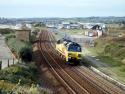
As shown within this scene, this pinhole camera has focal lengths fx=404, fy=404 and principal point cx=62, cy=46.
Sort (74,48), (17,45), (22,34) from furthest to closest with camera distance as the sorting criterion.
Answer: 1. (22,34)
2. (17,45)
3. (74,48)

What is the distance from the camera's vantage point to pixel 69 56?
145 ft

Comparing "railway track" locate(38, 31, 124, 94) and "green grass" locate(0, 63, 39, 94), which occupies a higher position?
"green grass" locate(0, 63, 39, 94)

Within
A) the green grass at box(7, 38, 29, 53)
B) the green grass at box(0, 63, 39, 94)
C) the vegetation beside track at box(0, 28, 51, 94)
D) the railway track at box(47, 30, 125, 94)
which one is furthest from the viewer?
the green grass at box(7, 38, 29, 53)

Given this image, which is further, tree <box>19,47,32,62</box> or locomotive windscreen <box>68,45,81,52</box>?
tree <box>19,47,32,62</box>

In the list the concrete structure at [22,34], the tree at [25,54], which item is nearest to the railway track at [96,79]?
the tree at [25,54]

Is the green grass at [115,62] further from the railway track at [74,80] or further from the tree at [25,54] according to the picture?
the tree at [25,54]

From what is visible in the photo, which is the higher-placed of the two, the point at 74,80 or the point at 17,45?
the point at 17,45

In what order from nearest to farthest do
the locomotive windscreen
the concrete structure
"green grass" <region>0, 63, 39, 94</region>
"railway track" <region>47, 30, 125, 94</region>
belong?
"green grass" <region>0, 63, 39, 94</region>, "railway track" <region>47, 30, 125, 94</region>, the locomotive windscreen, the concrete structure

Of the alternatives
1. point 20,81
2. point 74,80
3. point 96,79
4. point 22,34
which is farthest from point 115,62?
point 22,34

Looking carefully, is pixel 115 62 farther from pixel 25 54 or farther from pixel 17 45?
pixel 17 45

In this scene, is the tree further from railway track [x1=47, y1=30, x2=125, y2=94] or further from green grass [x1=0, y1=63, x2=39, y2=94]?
railway track [x1=47, y1=30, x2=125, y2=94]

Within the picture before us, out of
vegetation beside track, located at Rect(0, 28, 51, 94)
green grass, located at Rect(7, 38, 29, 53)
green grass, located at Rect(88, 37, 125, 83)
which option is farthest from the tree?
green grass, located at Rect(88, 37, 125, 83)

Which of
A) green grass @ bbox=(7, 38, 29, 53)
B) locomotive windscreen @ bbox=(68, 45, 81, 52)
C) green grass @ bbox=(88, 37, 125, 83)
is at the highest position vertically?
locomotive windscreen @ bbox=(68, 45, 81, 52)

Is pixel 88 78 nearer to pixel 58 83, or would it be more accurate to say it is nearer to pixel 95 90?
pixel 58 83
